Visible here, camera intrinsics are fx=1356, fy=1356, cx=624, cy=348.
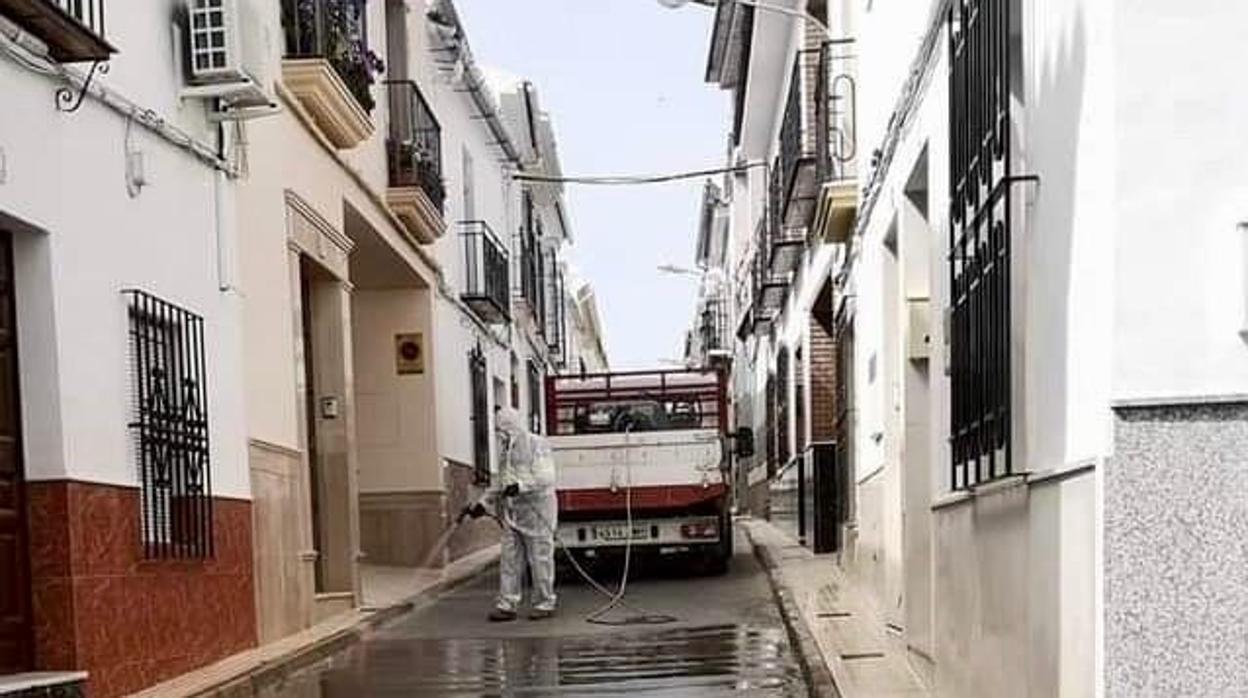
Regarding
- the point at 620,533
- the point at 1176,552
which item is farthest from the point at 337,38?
the point at 1176,552

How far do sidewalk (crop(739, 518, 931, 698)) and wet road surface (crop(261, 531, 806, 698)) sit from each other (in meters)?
0.19

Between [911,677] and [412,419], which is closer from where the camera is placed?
[911,677]

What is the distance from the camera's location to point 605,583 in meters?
14.5

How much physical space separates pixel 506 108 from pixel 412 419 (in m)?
10.9

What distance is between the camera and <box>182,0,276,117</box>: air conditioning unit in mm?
8062

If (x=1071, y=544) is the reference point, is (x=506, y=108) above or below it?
above

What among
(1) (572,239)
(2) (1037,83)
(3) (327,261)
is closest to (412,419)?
(3) (327,261)

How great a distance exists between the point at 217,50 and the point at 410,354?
8.50m

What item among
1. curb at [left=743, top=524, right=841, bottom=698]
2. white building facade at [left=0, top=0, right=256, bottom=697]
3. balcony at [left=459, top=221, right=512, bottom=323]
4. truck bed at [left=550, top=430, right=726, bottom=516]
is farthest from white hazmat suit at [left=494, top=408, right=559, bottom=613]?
balcony at [left=459, top=221, right=512, bottom=323]

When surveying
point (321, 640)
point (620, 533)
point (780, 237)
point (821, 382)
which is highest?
point (780, 237)

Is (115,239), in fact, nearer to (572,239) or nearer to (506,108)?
(506,108)

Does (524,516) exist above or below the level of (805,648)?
above

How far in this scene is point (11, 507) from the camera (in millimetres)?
6105

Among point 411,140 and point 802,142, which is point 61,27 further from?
point 411,140
